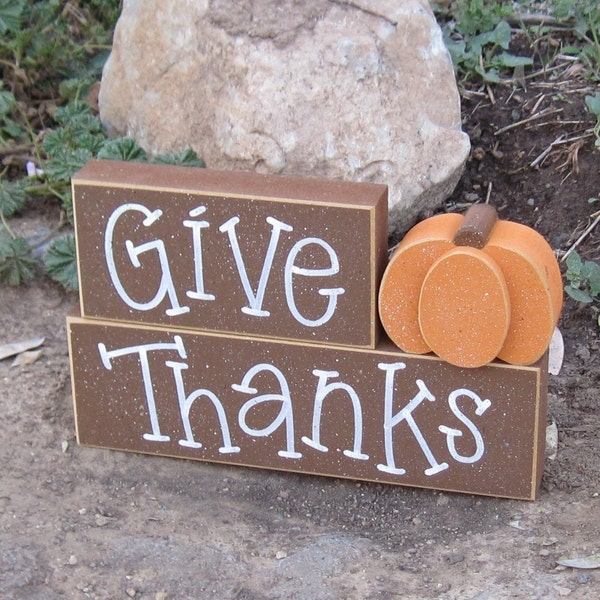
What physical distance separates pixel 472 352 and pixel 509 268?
0.63 ft

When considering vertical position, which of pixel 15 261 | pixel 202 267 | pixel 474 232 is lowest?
pixel 15 261

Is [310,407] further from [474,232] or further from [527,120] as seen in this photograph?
[527,120]

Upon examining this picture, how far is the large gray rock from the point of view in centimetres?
310

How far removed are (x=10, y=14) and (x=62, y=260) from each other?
105 centimetres

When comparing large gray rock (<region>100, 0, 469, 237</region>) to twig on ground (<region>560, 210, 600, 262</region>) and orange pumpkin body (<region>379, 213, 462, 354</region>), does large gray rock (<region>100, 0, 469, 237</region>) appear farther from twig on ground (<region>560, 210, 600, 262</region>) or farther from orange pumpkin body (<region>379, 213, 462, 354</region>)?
orange pumpkin body (<region>379, 213, 462, 354</region>)

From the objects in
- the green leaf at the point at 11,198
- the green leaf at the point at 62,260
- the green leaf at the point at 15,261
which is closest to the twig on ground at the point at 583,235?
the green leaf at the point at 62,260

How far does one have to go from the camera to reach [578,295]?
10.0 feet

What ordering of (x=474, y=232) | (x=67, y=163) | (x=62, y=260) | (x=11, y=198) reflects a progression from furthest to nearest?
(x=11, y=198), (x=67, y=163), (x=62, y=260), (x=474, y=232)

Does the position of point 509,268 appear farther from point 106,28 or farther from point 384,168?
→ point 106,28

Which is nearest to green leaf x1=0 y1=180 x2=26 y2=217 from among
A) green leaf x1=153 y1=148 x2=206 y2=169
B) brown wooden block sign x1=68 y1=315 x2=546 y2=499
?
green leaf x1=153 y1=148 x2=206 y2=169

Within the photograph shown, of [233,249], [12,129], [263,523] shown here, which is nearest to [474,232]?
[233,249]

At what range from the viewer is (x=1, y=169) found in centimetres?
371

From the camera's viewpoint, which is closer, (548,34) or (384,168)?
(384,168)

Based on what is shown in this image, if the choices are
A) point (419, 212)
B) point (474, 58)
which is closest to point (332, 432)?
point (419, 212)
